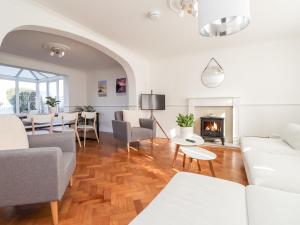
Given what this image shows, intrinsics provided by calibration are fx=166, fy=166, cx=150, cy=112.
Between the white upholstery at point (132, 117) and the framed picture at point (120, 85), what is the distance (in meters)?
1.91

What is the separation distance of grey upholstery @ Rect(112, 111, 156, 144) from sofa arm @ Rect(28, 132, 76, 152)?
143 cm

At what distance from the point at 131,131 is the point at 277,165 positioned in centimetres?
241

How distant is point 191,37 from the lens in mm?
3240

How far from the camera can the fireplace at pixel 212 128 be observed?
379cm

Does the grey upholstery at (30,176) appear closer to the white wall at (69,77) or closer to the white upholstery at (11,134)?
the white upholstery at (11,134)

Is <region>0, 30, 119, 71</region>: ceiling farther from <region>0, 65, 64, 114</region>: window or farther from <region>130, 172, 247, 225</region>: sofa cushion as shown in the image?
<region>130, 172, 247, 225</region>: sofa cushion

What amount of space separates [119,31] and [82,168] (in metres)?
2.38

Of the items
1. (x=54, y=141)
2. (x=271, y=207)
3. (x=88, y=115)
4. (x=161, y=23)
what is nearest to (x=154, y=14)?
(x=161, y=23)

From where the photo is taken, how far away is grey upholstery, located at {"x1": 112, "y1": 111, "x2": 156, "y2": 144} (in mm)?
3301

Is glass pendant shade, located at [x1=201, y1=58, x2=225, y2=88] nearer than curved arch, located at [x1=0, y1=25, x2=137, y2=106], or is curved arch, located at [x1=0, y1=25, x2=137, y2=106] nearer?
curved arch, located at [x1=0, y1=25, x2=137, y2=106]

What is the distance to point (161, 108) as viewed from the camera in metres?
4.59

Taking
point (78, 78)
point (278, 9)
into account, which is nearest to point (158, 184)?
point (278, 9)

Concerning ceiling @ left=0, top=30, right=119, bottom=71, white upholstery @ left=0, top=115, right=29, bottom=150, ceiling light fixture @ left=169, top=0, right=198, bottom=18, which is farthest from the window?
ceiling light fixture @ left=169, top=0, right=198, bottom=18

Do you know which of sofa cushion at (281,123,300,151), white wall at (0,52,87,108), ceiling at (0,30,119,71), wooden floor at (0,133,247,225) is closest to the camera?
wooden floor at (0,133,247,225)
